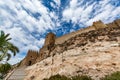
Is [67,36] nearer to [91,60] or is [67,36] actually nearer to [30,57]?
[30,57]

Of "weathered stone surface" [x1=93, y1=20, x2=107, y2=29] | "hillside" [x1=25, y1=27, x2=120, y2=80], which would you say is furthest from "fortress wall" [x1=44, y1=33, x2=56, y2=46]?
"hillside" [x1=25, y1=27, x2=120, y2=80]

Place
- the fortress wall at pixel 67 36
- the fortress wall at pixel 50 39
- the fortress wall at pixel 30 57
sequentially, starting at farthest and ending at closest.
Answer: the fortress wall at pixel 50 39, the fortress wall at pixel 30 57, the fortress wall at pixel 67 36

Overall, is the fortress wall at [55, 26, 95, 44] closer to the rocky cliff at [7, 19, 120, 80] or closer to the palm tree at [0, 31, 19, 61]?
the rocky cliff at [7, 19, 120, 80]

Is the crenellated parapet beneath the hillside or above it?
above

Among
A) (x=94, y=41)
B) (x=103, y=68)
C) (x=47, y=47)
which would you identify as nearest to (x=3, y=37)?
(x=103, y=68)

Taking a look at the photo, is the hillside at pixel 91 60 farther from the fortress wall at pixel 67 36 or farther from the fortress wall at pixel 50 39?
the fortress wall at pixel 50 39

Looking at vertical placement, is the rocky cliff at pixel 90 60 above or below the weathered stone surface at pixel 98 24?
below

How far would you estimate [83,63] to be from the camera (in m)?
24.5

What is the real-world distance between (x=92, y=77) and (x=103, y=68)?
5.92ft

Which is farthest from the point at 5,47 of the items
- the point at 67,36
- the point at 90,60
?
the point at 67,36

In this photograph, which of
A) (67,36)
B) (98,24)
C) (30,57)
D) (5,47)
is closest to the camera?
(5,47)

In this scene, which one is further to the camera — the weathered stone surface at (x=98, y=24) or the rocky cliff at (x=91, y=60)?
the weathered stone surface at (x=98, y=24)

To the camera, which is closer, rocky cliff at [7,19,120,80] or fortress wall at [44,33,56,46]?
rocky cliff at [7,19,120,80]

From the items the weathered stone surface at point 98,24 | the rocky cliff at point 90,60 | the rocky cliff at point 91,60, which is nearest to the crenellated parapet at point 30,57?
the weathered stone surface at point 98,24
